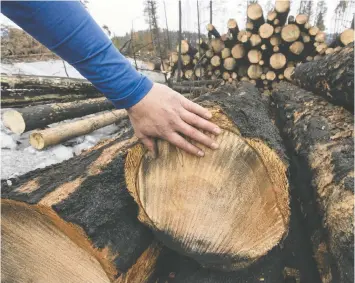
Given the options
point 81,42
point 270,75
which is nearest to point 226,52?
point 270,75

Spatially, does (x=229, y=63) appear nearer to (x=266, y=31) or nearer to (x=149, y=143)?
(x=266, y=31)

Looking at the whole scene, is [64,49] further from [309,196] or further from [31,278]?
[309,196]

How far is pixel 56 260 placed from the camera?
1.38 m

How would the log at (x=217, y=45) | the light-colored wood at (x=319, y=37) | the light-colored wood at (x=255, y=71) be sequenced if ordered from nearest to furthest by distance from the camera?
the light-colored wood at (x=319, y=37)
the light-colored wood at (x=255, y=71)
the log at (x=217, y=45)

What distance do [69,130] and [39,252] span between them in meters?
1.27

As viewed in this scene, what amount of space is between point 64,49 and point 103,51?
0.45ft

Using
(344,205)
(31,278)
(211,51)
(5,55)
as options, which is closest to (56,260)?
(31,278)

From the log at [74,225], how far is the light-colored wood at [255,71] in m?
4.13

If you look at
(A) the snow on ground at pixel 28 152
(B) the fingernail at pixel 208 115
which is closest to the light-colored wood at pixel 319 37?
(A) the snow on ground at pixel 28 152

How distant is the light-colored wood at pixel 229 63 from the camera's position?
539 centimetres

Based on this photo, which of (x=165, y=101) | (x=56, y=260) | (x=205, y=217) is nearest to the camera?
(x=165, y=101)

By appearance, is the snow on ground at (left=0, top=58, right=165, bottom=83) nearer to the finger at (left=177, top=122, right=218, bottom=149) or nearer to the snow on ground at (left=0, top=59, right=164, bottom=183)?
the snow on ground at (left=0, top=59, right=164, bottom=183)

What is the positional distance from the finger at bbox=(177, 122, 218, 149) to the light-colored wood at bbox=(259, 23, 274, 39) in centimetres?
423

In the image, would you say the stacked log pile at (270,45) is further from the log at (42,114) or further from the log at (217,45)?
the log at (42,114)
